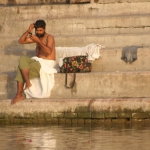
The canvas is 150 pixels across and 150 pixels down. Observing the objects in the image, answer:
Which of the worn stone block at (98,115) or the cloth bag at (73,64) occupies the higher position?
the cloth bag at (73,64)

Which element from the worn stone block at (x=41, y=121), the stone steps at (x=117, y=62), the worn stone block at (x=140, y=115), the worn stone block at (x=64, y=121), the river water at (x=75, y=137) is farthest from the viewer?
the stone steps at (x=117, y=62)

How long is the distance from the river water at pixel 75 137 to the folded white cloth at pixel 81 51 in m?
1.90

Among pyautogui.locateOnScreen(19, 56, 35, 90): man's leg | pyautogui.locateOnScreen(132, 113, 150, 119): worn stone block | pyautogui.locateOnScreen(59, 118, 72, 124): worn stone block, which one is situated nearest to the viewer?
pyautogui.locateOnScreen(132, 113, 150, 119): worn stone block

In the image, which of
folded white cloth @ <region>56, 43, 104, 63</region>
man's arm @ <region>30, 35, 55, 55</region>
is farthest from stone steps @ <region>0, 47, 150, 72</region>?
man's arm @ <region>30, 35, 55, 55</region>

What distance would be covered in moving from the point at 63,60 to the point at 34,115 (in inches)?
43.2

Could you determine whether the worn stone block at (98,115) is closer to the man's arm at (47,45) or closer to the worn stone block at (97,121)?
the worn stone block at (97,121)

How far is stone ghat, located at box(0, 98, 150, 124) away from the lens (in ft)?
33.6

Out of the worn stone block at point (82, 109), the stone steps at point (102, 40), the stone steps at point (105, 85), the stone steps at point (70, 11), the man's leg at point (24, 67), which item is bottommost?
the worn stone block at point (82, 109)

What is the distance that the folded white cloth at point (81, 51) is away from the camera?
11750mm

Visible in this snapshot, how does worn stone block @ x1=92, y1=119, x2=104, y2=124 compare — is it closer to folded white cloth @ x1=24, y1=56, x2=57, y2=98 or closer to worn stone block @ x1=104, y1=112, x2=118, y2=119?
worn stone block @ x1=104, y1=112, x2=118, y2=119

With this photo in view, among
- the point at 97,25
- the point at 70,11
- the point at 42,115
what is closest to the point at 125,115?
the point at 42,115

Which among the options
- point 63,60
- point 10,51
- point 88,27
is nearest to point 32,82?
point 63,60

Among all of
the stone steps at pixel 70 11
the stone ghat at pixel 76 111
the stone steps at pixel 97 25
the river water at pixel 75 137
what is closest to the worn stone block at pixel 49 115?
the stone ghat at pixel 76 111

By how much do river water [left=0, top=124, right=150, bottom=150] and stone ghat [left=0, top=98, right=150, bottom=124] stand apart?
29cm
